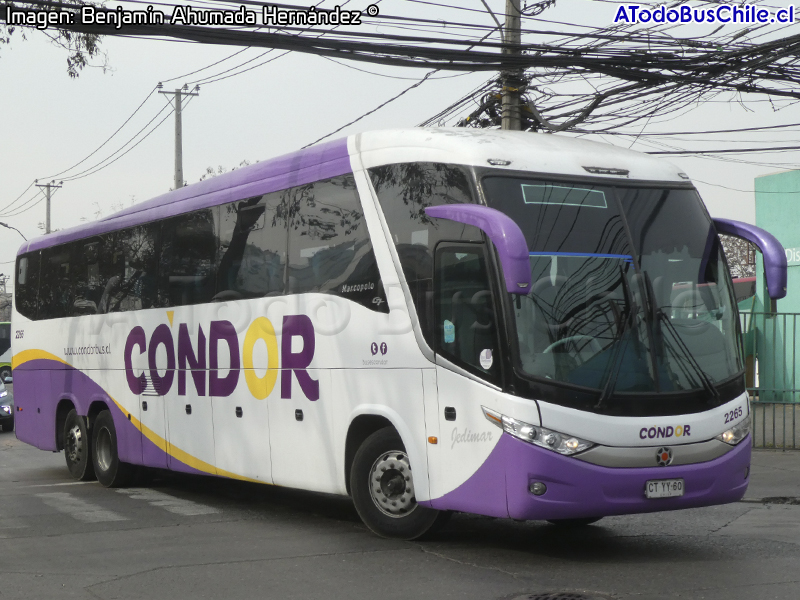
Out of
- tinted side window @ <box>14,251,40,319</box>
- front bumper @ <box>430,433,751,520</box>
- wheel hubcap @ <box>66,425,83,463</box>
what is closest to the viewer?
front bumper @ <box>430,433,751,520</box>

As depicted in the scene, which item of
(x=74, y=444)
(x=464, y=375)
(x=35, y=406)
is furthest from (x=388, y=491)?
(x=35, y=406)

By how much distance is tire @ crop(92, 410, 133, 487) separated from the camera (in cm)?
1311

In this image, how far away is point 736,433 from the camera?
310 inches

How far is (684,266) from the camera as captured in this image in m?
7.99

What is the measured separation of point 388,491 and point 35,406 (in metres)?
8.42

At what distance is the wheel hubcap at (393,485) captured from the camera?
8305 mm

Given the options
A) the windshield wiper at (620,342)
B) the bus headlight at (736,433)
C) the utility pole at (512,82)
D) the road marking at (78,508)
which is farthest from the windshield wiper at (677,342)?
the utility pole at (512,82)

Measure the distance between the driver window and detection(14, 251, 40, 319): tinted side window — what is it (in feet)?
29.9

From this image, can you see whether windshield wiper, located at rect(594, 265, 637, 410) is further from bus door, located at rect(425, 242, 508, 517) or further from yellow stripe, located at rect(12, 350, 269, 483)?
yellow stripe, located at rect(12, 350, 269, 483)

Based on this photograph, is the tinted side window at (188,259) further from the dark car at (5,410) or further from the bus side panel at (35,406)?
the dark car at (5,410)

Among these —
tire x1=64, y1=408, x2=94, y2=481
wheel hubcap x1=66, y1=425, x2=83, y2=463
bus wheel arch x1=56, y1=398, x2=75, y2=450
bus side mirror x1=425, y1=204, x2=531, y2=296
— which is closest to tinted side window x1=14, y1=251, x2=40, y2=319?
bus wheel arch x1=56, y1=398, x2=75, y2=450

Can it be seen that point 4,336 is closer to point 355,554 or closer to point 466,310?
point 355,554

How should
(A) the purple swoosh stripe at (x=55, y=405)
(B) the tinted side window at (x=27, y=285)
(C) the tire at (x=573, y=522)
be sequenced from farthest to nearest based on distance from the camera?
(B) the tinted side window at (x=27, y=285) → (A) the purple swoosh stripe at (x=55, y=405) → (C) the tire at (x=573, y=522)

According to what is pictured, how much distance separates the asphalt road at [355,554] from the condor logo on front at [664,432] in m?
0.91
